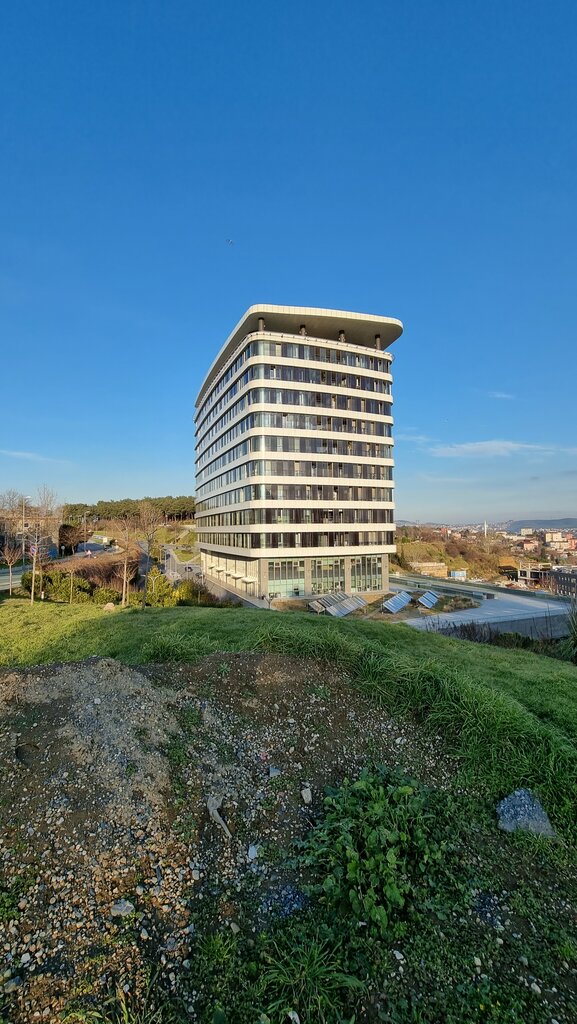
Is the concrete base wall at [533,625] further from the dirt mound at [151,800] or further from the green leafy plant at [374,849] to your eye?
the green leafy plant at [374,849]

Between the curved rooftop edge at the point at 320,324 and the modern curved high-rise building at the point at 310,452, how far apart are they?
0.09 m

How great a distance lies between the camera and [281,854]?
12.0 ft

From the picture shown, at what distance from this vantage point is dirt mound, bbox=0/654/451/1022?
9.27ft

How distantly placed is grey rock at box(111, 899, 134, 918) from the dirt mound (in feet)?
0.04

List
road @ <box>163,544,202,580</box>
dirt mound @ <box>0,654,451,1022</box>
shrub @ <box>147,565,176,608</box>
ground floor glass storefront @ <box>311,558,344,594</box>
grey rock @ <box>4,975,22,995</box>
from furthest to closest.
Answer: road @ <box>163,544,202,580</box> < ground floor glass storefront @ <box>311,558,344,594</box> < shrub @ <box>147,565,176,608</box> < dirt mound @ <box>0,654,451,1022</box> < grey rock @ <box>4,975,22,995</box>

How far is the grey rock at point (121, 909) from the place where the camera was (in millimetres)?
3002

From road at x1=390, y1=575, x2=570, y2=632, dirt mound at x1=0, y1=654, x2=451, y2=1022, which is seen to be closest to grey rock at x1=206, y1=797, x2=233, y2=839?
dirt mound at x1=0, y1=654, x2=451, y2=1022

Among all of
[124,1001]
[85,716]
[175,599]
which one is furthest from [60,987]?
[175,599]

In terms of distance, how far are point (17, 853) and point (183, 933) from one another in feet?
5.03

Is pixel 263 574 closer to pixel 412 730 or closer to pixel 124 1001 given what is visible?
pixel 412 730

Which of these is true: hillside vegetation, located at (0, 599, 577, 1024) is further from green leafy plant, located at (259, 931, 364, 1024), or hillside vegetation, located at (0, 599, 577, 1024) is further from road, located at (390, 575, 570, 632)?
road, located at (390, 575, 570, 632)

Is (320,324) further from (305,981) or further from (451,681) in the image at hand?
(305,981)

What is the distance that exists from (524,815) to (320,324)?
3815 cm

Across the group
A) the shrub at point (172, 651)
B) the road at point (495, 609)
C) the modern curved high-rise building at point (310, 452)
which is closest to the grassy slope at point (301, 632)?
the shrub at point (172, 651)
